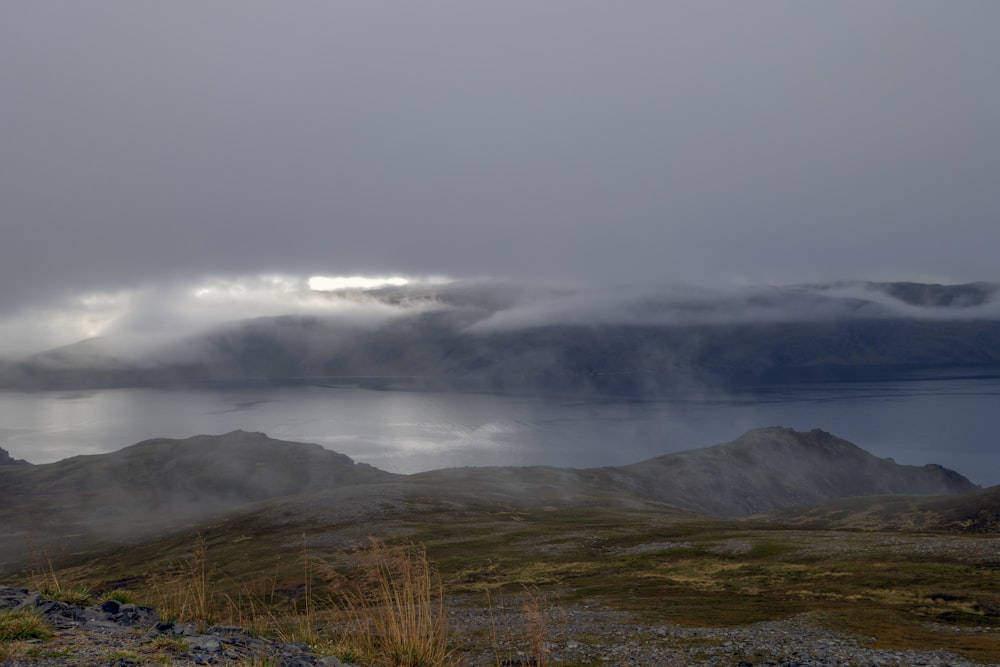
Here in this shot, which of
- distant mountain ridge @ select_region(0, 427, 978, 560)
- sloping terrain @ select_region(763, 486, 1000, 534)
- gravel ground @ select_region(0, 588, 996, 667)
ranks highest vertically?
gravel ground @ select_region(0, 588, 996, 667)

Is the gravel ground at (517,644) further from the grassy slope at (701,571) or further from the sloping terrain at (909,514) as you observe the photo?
the sloping terrain at (909,514)

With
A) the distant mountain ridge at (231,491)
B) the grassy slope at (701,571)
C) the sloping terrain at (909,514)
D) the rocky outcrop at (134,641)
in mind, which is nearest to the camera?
the rocky outcrop at (134,641)

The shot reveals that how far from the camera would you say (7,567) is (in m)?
104

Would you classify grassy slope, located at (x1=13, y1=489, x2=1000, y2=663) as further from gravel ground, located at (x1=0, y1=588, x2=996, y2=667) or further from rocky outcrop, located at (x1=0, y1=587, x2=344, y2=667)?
gravel ground, located at (x1=0, y1=588, x2=996, y2=667)

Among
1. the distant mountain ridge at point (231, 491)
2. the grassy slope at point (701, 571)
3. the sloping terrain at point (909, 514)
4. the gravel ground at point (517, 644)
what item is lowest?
the distant mountain ridge at point (231, 491)

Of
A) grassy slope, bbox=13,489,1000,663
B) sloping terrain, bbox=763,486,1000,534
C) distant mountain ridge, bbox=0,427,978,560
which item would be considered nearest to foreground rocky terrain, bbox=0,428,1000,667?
grassy slope, bbox=13,489,1000,663

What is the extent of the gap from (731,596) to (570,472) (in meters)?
161

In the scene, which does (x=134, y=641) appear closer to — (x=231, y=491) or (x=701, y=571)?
(x=701, y=571)

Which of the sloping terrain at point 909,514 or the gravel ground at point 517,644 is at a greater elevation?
the gravel ground at point 517,644

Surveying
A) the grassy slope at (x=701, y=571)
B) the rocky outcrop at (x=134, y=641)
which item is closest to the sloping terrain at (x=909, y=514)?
the grassy slope at (x=701, y=571)

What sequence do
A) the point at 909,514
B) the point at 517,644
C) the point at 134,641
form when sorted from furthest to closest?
the point at 909,514 → the point at 517,644 → the point at 134,641

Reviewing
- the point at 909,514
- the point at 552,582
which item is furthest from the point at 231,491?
the point at 909,514

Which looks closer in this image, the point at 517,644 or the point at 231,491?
the point at 517,644

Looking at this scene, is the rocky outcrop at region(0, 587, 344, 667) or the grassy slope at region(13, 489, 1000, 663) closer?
the rocky outcrop at region(0, 587, 344, 667)
